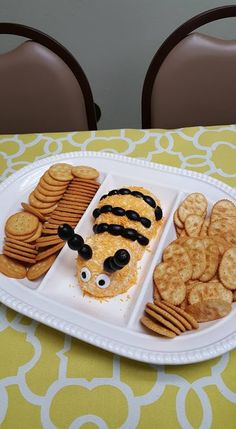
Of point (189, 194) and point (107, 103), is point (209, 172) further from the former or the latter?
point (107, 103)

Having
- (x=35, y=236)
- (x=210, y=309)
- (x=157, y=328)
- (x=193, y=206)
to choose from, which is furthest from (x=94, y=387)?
(x=193, y=206)

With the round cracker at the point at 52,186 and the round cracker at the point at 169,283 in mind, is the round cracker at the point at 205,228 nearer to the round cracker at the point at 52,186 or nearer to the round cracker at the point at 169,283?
the round cracker at the point at 169,283

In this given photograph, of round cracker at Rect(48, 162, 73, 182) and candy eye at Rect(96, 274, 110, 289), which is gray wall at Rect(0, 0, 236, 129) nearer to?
round cracker at Rect(48, 162, 73, 182)

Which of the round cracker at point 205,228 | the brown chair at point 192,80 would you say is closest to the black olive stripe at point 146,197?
the round cracker at point 205,228

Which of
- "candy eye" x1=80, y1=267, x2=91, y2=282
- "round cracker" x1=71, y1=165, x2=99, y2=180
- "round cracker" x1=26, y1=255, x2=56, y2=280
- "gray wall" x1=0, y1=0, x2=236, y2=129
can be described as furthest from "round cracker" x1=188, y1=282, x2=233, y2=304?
"gray wall" x1=0, y1=0, x2=236, y2=129

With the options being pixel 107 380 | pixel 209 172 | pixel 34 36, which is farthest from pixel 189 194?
pixel 34 36

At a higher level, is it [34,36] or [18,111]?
[34,36]
